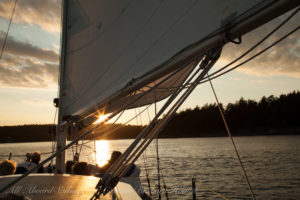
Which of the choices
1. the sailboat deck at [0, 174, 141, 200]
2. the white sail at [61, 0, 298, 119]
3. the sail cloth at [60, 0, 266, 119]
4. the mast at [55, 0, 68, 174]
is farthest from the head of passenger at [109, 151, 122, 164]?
the sailboat deck at [0, 174, 141, 200]

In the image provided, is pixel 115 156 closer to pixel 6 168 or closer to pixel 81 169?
pixel 81 169

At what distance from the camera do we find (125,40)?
269 centimetres

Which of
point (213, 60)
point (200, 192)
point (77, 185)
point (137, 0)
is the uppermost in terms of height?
point (137, 0)

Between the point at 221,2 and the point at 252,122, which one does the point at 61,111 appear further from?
the point at 252,122

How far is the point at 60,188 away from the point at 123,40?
1.70 metres

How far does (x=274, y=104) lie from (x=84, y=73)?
394 ft

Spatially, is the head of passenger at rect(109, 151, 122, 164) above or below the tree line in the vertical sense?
below

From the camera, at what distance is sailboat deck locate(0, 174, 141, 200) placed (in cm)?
216

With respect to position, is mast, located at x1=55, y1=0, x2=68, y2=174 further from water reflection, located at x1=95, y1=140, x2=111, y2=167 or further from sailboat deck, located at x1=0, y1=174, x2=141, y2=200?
water reflection, located at x1=95, y1=140, x2=111, y2=167

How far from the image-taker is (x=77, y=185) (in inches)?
98.0

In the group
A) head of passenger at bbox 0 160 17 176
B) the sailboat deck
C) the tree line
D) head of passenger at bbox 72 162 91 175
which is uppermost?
the tree line

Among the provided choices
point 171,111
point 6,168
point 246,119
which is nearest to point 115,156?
point 6,168

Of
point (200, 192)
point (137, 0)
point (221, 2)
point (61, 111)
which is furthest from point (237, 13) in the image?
point (200, 192)

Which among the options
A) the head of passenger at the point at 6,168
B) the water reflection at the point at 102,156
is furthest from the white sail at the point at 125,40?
the water reflection at the point at 102,156
